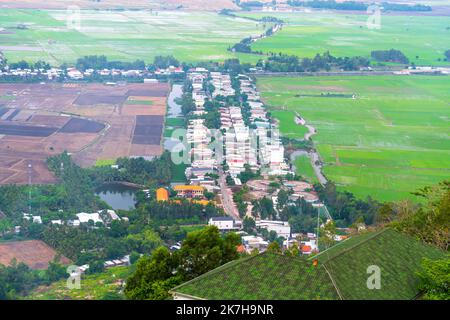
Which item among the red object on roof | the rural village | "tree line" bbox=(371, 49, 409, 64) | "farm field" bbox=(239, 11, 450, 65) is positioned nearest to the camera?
the rural village

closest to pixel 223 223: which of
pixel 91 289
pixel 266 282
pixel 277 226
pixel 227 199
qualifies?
pixel 277 226

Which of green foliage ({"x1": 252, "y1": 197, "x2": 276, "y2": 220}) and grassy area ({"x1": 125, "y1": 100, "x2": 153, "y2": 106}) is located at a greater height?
green foliage ({"x1": 252, "y1": 197, "x2": 276, "y2": 220})

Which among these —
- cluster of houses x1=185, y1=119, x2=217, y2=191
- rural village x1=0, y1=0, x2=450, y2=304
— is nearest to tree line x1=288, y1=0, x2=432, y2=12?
rural village x1=0, y1=0, x2=450, y2=304

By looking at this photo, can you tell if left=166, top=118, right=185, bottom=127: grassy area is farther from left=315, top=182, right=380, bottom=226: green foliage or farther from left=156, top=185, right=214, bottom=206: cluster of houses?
left=315, top=182, right=380, bottom=226: green foliage

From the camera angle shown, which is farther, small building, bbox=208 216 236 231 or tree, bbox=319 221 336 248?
small building, bbox=208 216 236 231

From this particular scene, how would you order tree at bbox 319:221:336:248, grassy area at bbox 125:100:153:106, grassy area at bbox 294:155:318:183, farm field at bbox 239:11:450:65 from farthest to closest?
farm field at bbox 239:11:450:65
grassy area at bbox 125:100:153:106
grassy area at bbox 294:155:318:183
tree at bbox 319:221:336:248

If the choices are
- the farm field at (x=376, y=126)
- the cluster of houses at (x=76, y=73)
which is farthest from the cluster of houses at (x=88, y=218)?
the cluster of houses at (x=76, y=73)

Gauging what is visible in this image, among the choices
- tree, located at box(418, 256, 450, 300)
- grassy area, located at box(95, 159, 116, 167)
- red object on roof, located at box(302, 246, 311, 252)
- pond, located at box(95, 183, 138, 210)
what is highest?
tree, located at box(418, 256, 450, 300)
